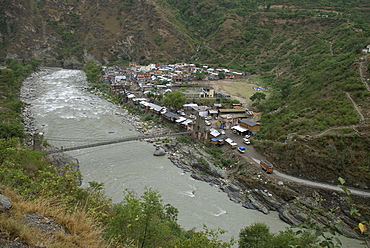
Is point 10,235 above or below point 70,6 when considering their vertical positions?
below

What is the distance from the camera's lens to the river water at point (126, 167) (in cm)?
1138

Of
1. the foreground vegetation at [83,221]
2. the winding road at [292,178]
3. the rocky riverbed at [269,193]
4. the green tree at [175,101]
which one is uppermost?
the foreground vegetation at [83,221]

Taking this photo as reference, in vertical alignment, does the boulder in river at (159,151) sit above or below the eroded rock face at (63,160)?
below

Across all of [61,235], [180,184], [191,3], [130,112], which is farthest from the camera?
[191,3]

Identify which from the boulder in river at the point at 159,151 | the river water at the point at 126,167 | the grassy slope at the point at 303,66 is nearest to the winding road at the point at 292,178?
the grassy slope at the point at 303,66

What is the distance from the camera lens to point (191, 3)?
63156 millimetres

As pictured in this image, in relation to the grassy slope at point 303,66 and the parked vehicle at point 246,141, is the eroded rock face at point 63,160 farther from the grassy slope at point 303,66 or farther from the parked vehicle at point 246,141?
the grassy slope at point 303,66

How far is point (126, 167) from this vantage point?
48.8 ft

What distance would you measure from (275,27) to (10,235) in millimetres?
52925

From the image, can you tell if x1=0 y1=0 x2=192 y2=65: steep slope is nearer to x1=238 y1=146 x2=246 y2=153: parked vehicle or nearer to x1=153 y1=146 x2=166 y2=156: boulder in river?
x1=153 y1=146 x2=166 y2=156: boulder in river

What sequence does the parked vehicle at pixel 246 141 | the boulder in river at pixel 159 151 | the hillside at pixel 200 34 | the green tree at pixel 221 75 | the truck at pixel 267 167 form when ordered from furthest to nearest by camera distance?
the green tree at pixel 221 75 → the hillside at pixel 200 34 → the parked vehicle at pixel 246 141 → the boulder in river at pixel 159 151 → the truck at pixel 267 167

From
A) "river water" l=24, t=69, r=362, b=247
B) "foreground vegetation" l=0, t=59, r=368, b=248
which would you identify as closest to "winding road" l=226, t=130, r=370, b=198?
"river water" l=24, t=69, r=362, b=247

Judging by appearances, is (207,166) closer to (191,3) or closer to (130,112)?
(130,112)

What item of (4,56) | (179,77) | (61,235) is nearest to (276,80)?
(179,77)
